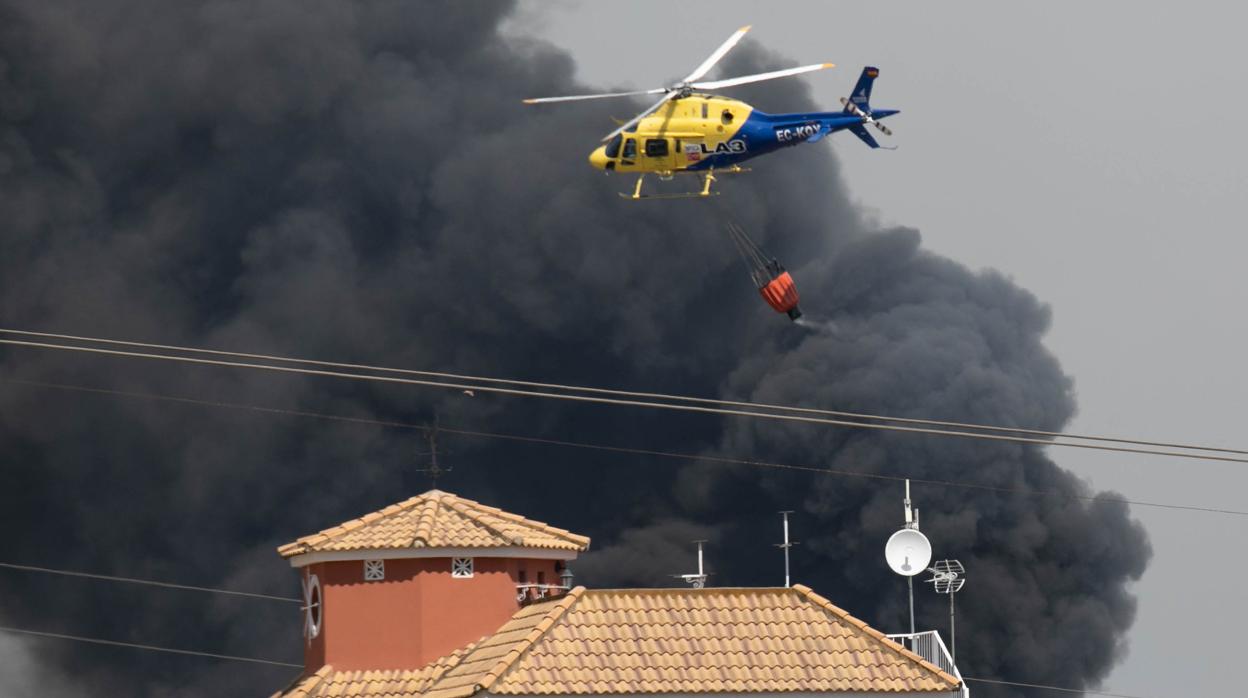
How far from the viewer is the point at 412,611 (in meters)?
40.2

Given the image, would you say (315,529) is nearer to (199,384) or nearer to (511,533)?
(199,384)

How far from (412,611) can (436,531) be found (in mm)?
1196

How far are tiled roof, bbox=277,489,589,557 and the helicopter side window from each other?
7594mm

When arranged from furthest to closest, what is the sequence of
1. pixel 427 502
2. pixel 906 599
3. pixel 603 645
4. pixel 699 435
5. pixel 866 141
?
pixel 699 435 → pixel 906 599 → pixel 866 141 → pixel 427 502 → pixel 603 645

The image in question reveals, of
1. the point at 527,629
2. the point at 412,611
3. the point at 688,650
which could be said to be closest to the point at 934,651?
the point at 688,650

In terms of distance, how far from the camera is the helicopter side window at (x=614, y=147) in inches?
1828

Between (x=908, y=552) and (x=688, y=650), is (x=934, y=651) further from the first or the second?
(x=688, y=650)

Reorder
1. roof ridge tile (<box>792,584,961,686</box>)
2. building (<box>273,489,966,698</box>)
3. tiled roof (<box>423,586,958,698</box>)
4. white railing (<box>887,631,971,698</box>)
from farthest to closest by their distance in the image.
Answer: white railing (<box>887,631,971,698</box>) → roof ridge tile (<box>792,584,961,686</box>) → building (<box>273,489,966,698</box>) → tiled roof (<box>423,586,958,698</box>)

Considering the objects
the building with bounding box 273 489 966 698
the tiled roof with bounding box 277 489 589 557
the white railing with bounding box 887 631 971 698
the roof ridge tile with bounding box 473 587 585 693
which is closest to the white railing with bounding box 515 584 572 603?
the building with bounding box 273 489 966 698

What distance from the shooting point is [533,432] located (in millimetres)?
75938

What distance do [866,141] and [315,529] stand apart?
101 ft

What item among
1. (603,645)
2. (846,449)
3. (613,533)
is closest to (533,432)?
(613,533)

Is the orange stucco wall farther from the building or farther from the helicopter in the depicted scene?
the helicopter

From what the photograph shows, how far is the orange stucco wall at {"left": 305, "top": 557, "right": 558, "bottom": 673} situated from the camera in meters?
40.2
